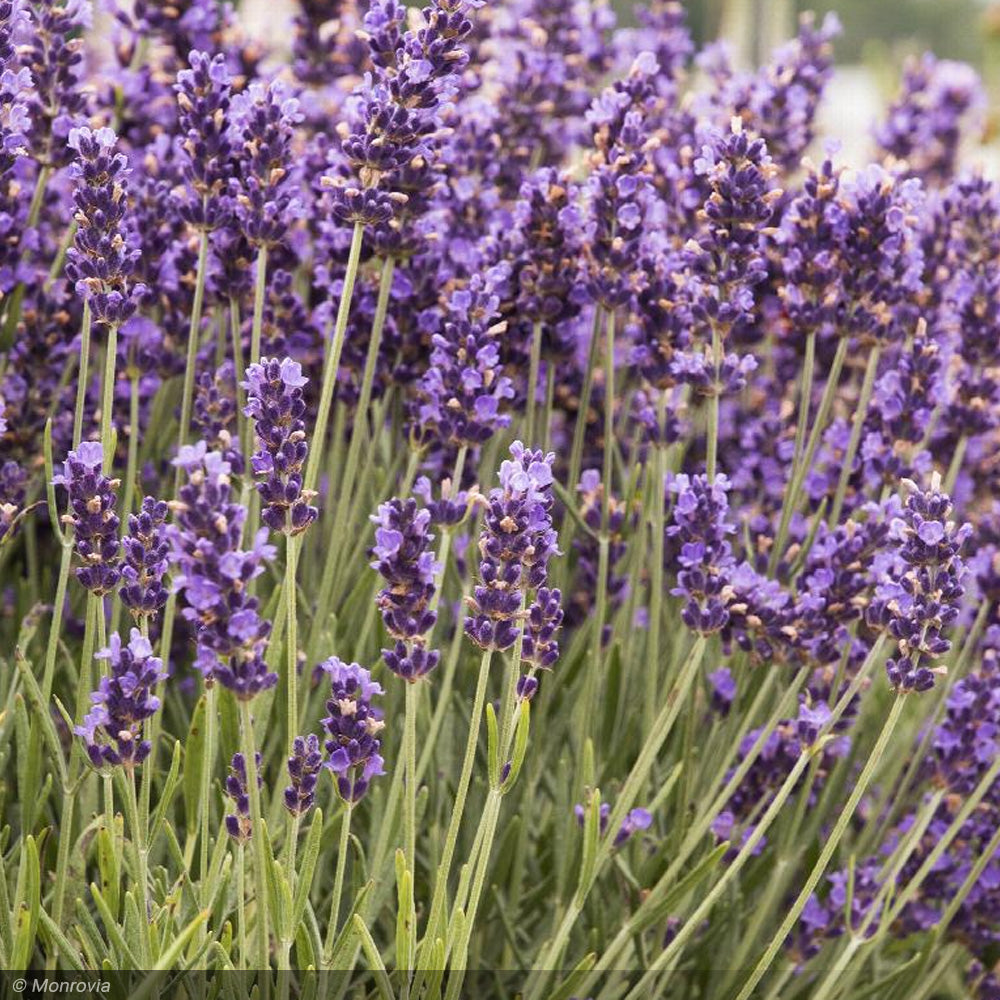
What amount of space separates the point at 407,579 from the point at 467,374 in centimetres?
53

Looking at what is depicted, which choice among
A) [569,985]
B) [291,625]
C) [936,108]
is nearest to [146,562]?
[291,625]

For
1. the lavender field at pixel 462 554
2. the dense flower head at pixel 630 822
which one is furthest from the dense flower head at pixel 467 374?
the dense flower head at pixel 630 822

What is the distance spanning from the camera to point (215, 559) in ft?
5.07

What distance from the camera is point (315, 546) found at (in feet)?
9.39

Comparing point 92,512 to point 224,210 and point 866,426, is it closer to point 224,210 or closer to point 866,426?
point 224,210

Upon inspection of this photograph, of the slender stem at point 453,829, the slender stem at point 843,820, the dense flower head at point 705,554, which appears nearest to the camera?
the slender stem at point 453,829

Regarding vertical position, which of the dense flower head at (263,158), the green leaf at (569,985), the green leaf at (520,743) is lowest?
the green leaf at (569,985)

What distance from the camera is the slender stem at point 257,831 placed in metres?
1.64

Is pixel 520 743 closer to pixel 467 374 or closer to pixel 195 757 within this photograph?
pixel 195 757

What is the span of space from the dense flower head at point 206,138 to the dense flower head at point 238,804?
0.90 meters

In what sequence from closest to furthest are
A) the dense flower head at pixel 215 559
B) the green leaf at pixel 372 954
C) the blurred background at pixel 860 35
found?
the dense flower head at pixel 215 559, the green leaf at pixel 372 954, the blurred background at pixel 860 35

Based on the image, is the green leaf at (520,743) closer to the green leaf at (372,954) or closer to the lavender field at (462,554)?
the lavender field at (462,554)

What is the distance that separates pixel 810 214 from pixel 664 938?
4.08ft

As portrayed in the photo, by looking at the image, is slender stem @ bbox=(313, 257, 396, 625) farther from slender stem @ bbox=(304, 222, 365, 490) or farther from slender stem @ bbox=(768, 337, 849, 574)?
slender stem @ bbox=(768, 337, 849, 574)
